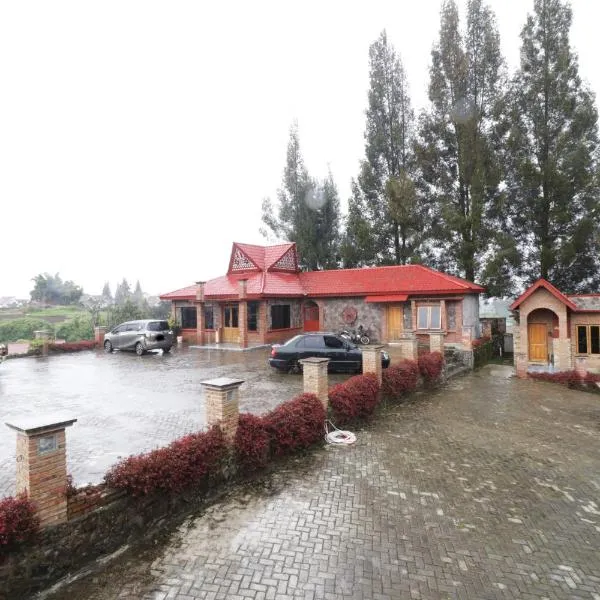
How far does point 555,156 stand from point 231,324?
75.2 ft

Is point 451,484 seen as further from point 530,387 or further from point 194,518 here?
point 530,387

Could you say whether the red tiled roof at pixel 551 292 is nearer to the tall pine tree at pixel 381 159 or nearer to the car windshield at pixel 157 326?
the tall pine tree at pixel 381 159

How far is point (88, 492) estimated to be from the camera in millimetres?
5465

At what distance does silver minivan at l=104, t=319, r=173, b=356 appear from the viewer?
71.8 feet

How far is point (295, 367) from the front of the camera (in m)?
15.4

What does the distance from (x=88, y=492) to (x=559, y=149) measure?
29.0 meters

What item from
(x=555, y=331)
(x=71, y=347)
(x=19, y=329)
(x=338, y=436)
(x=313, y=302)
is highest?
(x=313, y=302)

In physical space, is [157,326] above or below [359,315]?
below

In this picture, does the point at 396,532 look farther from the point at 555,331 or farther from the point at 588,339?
the point at 588,339

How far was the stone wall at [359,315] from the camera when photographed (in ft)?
Result: 77.5

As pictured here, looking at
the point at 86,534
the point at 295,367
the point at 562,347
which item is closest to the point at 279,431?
the point at 86,534

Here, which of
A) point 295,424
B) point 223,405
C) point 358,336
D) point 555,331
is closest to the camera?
point 223,405

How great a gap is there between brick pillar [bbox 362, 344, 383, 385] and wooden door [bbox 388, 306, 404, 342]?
1093 centimetres

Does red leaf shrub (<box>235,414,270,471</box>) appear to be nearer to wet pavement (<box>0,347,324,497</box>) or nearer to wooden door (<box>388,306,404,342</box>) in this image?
wet pavement (<box>0,347,324,497</box>)
